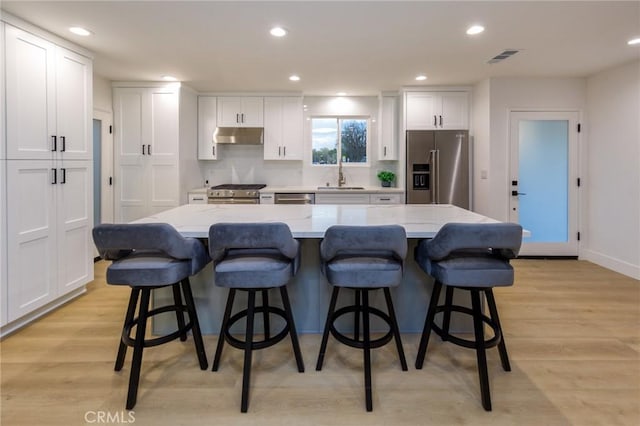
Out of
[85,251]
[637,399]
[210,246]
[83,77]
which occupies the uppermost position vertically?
[83,77]

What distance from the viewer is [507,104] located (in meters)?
4.71

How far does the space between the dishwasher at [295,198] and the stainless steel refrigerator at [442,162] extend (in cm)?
142

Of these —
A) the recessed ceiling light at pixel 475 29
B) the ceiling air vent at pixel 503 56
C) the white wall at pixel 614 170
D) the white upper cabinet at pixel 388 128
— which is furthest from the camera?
the white upper cabinet at pixel 388 128

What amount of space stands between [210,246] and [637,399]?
7.76 ft

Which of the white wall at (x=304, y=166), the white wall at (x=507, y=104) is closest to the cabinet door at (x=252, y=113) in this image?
the white wall at (x=304, y=166)

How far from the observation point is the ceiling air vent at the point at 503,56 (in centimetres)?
364

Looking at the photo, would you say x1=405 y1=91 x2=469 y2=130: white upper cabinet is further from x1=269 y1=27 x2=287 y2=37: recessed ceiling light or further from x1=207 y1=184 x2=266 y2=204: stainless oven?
x1=269 y1=27 x2=287 y2=37: recessed ceiling light

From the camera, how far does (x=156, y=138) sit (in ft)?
16.0

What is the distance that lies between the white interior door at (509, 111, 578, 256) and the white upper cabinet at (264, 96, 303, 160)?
289cm

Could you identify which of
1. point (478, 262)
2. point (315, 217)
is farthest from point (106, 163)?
point (478, 262)

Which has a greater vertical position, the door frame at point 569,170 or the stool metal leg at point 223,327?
the door frame at point 569,170

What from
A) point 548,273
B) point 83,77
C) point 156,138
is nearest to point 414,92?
point 548,273

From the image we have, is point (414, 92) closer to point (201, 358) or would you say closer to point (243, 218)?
point (243, 218)

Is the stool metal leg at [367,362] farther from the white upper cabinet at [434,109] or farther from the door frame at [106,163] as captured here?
the door frame at [106,163]
